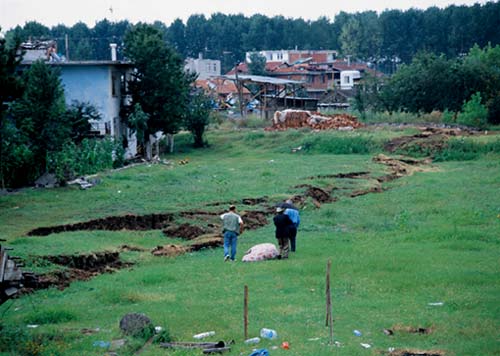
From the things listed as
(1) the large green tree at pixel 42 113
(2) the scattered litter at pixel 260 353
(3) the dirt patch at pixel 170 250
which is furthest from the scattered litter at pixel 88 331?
(1) the large green tree at pixel 42 113

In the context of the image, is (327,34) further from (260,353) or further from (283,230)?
(260,353)

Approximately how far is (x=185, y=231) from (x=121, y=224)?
2.55m

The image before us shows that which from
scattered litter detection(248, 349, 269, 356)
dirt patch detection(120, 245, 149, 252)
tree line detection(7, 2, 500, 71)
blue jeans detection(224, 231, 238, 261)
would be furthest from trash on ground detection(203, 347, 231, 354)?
tree line detection(7, 2, 500, 71)

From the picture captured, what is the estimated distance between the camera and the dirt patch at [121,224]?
29.6m

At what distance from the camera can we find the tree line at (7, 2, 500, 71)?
462 ft

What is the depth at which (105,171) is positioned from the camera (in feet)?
153

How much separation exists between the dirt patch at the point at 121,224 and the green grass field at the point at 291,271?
0.63m

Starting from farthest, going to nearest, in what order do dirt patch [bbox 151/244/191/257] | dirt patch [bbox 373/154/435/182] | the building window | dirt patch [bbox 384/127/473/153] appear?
dirt patch [bbox 384/127/473/153], the building window, dirt patch [bbox 373/154/435/182], dirt patch [bbox 151/244/191/257]

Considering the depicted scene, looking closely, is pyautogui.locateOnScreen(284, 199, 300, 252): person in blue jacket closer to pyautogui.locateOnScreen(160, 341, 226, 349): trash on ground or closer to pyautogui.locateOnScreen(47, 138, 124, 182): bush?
pyautogui.locateOnScreen(160, 341, 226, 349): trash on ground

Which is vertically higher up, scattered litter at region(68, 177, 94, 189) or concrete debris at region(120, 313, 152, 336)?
concrete debris at region(120, 313, 152, 336)

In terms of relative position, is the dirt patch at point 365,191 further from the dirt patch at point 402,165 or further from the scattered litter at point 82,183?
the scattered litter at point 82,183

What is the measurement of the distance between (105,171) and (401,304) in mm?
30232

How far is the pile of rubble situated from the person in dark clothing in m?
44.9

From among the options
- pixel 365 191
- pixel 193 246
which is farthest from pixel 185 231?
pixel 365 191
